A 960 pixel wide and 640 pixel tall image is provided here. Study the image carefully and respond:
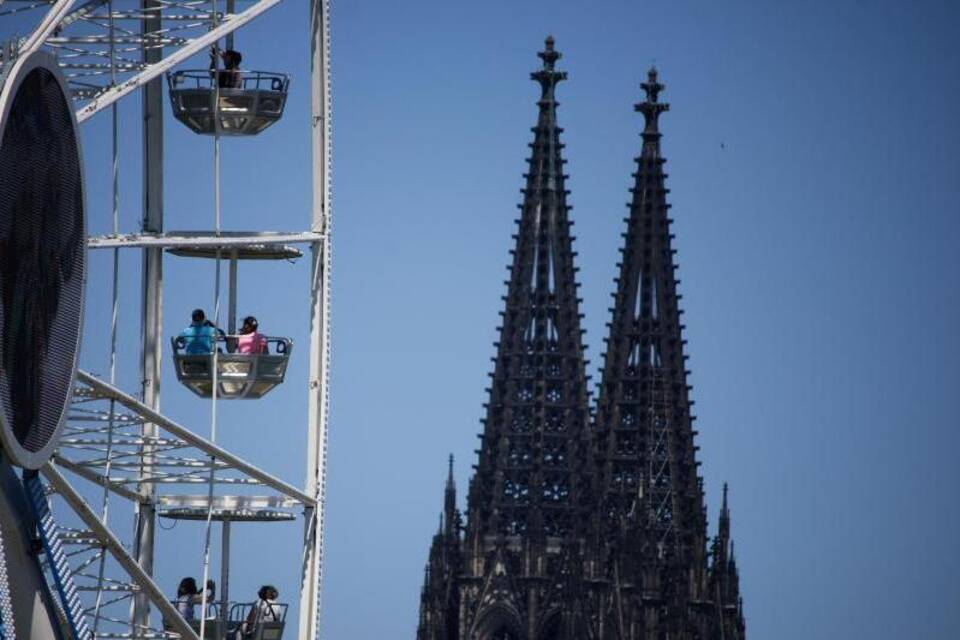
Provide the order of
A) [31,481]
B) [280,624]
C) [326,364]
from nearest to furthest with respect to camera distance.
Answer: [31,481], [280,624], [326,364]

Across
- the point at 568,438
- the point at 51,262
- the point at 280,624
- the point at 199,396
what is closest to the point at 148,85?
the point at 199,396

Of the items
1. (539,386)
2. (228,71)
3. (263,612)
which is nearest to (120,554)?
(263,612)

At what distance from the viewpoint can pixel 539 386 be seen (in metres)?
155

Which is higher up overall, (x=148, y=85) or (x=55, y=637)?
(x=148, y=85)

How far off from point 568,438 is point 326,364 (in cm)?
9621

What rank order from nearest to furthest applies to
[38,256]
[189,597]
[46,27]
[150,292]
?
[38,256], [46,27], [189,597], [150,292]

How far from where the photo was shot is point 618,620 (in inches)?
6176

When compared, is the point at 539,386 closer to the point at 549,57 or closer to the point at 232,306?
the point at 549,57

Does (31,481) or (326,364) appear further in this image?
(326,364)

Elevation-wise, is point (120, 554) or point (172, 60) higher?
point (172, 60)

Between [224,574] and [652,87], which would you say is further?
[652,87]

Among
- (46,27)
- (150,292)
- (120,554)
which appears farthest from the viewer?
(150,292)

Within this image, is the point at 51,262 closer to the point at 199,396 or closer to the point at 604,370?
the point at 199,396

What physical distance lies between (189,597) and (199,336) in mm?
4152
